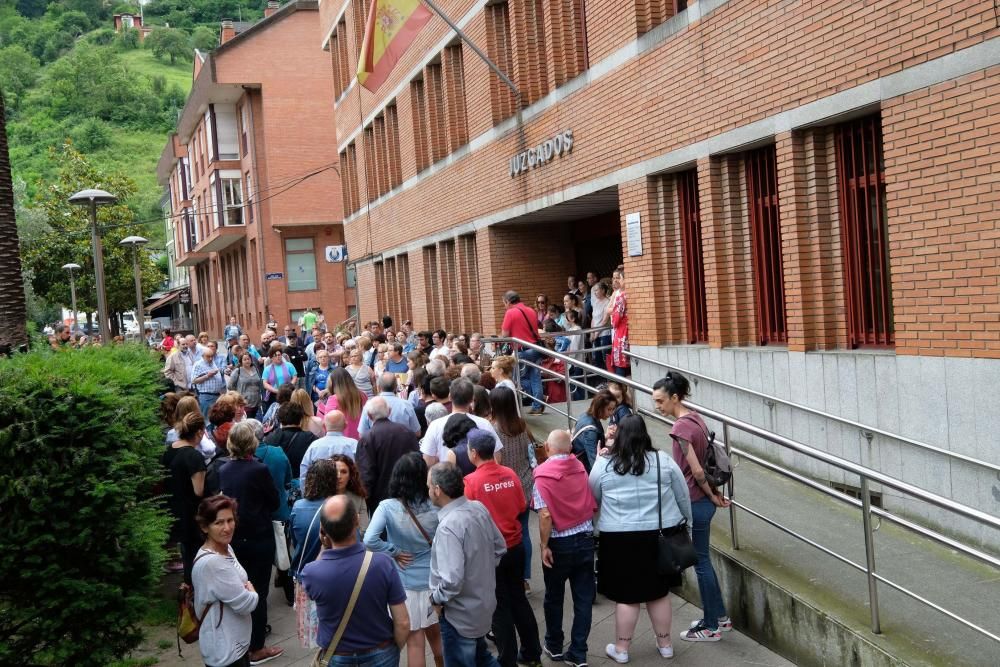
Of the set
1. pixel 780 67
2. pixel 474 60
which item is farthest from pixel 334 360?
pixel 780 67

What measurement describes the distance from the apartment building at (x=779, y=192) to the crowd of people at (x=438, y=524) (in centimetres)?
241

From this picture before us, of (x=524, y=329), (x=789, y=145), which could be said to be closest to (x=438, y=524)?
(x=789, y=145)

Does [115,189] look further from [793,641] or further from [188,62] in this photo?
[188,62]

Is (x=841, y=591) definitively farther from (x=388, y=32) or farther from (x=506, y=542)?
(x=388, y=32)

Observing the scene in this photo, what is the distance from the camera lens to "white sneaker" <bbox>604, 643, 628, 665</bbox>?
6727 mm

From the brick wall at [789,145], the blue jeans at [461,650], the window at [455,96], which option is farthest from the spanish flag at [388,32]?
the blue jeans at [461,650]

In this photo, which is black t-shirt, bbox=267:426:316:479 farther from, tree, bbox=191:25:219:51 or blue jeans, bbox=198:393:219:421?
tree, bbox=191:25:219:51

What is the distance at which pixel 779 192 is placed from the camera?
10.0m

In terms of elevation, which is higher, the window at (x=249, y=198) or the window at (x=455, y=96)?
the window at (x=249, y=198)

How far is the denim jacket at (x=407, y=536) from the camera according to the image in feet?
20.0

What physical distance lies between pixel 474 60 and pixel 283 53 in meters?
26.1

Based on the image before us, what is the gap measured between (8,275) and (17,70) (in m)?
156

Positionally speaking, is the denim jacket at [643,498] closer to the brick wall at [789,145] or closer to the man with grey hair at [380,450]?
the man with grey hair at [380,450]

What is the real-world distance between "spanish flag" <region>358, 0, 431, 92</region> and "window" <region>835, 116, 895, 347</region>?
853 cm
